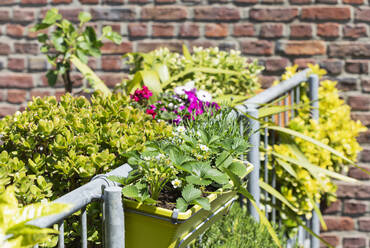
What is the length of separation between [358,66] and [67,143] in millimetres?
2394

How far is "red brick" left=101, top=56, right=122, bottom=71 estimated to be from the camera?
331 centimetres

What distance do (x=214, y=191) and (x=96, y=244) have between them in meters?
0.42

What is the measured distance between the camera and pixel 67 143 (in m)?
1.40

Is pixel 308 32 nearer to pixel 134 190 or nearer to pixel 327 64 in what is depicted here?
pixel 327 64

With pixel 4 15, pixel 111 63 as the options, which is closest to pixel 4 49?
pixel 4 15

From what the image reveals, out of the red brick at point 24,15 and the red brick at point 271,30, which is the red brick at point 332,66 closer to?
the red brick at point 271,30

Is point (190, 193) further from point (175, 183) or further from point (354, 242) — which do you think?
point (354, 242)

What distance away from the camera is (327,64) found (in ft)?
10.4

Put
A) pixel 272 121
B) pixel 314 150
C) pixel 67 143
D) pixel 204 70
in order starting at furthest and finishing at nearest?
1. pixel 314 150
2. pixel 204 70
3. pixel 272 121
4. pixel 67 143

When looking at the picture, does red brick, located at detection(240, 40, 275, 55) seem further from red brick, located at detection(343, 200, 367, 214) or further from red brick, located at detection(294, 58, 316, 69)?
Answer: red brick, located at detection(343, 200, 367, 214)

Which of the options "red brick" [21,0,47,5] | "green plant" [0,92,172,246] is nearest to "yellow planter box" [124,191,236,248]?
"green plant" [0,92,172,246]

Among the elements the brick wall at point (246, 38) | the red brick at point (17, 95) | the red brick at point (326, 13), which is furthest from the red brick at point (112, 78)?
the red brick at point (326, 13)

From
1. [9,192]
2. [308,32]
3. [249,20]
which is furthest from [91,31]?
[9,192]

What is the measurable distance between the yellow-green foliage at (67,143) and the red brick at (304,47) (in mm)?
1812
